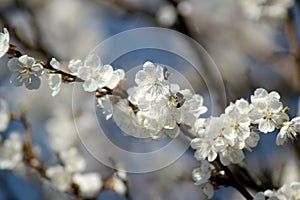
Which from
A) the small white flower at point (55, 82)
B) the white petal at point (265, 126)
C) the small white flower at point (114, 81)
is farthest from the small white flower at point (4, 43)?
the white petal at point (265, 126)

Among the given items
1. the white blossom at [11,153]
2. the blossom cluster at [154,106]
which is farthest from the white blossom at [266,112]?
the white blossom at [11,153]

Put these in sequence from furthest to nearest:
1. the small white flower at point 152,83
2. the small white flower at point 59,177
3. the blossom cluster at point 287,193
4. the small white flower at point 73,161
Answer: the small white flower at point 73,161, the small white flower at point 59,177, the blossom cluster at point 287,193, the small white flower at point 152,83

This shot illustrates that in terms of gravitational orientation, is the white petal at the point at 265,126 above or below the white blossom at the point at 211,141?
above

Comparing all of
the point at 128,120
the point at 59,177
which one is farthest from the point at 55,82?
the point at 59,177

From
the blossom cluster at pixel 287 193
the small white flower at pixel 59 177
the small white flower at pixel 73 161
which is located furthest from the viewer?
the small white flower at pixel 73 161

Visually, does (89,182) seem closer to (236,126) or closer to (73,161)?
(73,161)

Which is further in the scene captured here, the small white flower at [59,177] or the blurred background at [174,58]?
the blurred background at [174,58]

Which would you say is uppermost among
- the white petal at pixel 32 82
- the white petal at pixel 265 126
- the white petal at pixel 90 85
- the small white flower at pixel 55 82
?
the white petal at pixel 265 126

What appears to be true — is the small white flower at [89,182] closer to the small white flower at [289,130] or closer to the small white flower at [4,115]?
the small white flower at [4,115]
